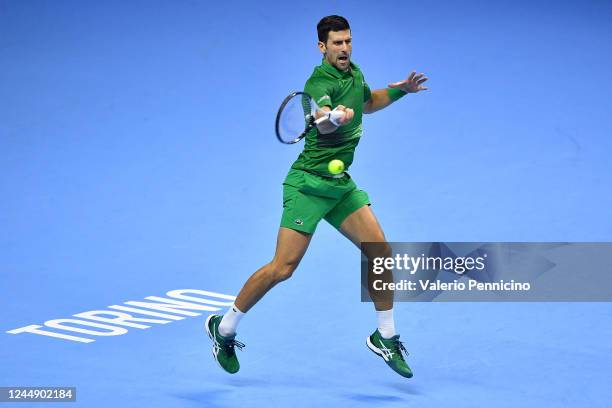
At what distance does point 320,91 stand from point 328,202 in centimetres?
75

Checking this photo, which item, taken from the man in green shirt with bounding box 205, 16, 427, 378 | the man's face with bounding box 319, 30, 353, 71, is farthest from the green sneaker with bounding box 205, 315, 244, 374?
the man's face with bounding box 319, 30, 353, 71

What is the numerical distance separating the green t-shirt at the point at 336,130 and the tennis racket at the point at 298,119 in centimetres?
10

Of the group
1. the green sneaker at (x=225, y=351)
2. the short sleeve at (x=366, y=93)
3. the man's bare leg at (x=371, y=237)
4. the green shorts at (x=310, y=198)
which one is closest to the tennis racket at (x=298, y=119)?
the green shorts at (x=310, y=198)

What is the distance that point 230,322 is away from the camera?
27.2ft

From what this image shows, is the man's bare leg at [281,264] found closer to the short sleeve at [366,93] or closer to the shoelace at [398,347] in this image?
the shoelace at [398,347]

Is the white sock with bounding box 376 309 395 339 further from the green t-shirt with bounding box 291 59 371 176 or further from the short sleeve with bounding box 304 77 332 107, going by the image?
the short sleeve with bounding box 304 77 332 107

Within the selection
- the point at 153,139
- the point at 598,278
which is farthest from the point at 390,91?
the point at 153,139

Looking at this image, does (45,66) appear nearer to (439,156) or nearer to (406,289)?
(439,156)

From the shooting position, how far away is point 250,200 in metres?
11.4

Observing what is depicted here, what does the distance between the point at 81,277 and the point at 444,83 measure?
541 centimetres

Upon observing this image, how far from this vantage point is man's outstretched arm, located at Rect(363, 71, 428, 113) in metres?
8.54

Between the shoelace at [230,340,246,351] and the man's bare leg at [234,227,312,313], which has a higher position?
the man's bare leg at [234,227,312,313]

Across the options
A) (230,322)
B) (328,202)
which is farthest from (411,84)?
(230,322)

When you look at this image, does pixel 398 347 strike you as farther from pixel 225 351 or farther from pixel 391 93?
pixel 391 93
